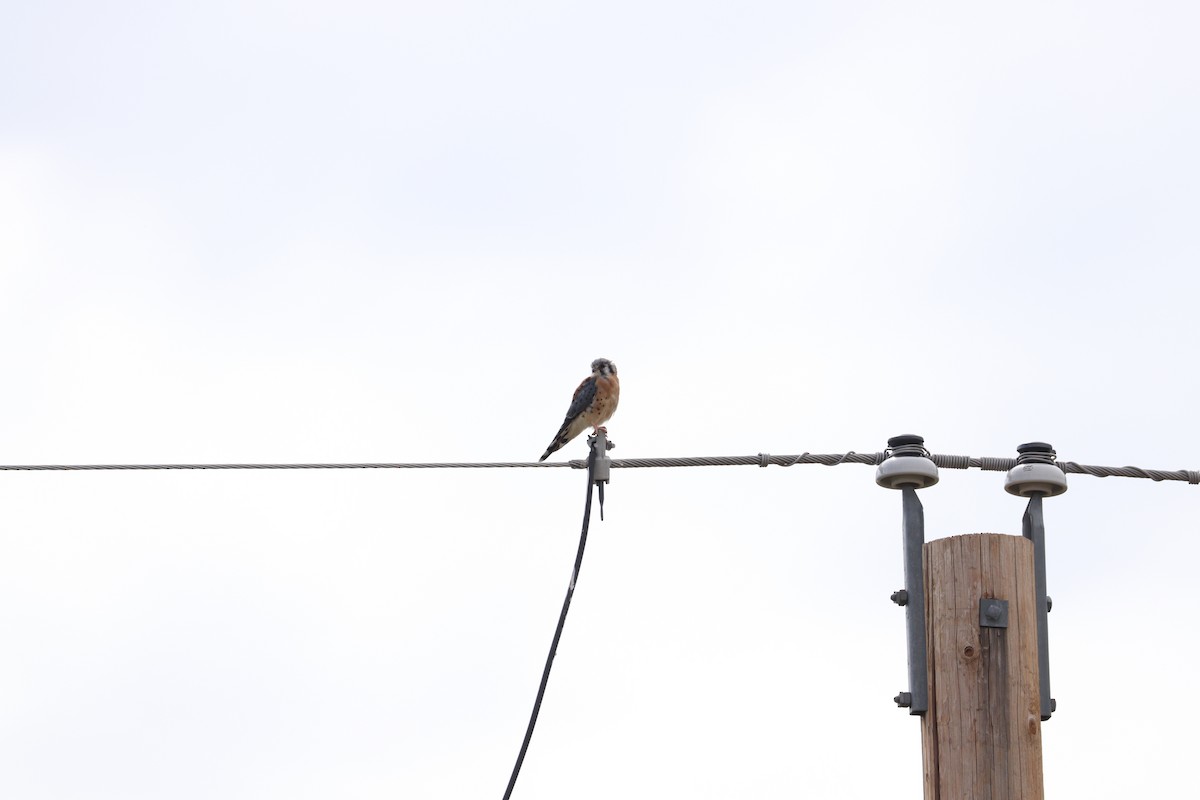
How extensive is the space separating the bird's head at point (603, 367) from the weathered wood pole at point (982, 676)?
29.3 ft

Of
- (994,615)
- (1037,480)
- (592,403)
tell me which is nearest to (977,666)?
(994,615)

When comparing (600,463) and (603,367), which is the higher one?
(603,367)

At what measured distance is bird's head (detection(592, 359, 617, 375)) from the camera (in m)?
13.1

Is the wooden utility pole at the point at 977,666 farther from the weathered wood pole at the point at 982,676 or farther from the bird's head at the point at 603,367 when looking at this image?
the bird's head at the point at 603,367

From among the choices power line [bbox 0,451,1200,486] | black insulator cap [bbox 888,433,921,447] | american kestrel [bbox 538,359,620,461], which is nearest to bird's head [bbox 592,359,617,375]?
american kestrel [bbox 538,359,620,461]

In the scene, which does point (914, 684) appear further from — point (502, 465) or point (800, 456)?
point (502, 465)

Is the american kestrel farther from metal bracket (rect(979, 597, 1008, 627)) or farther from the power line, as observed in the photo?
metal bracket (rect(979, 597, 1008, 627))

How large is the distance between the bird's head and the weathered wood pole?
29.3 ft

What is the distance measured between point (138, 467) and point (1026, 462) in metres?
3.54

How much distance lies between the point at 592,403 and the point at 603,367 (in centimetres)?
36

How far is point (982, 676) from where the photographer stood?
4.07 m

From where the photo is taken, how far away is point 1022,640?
13.5 ft

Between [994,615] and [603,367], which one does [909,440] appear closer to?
[994,615]

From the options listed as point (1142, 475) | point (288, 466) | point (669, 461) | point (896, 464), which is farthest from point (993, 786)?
point (288, 466)
